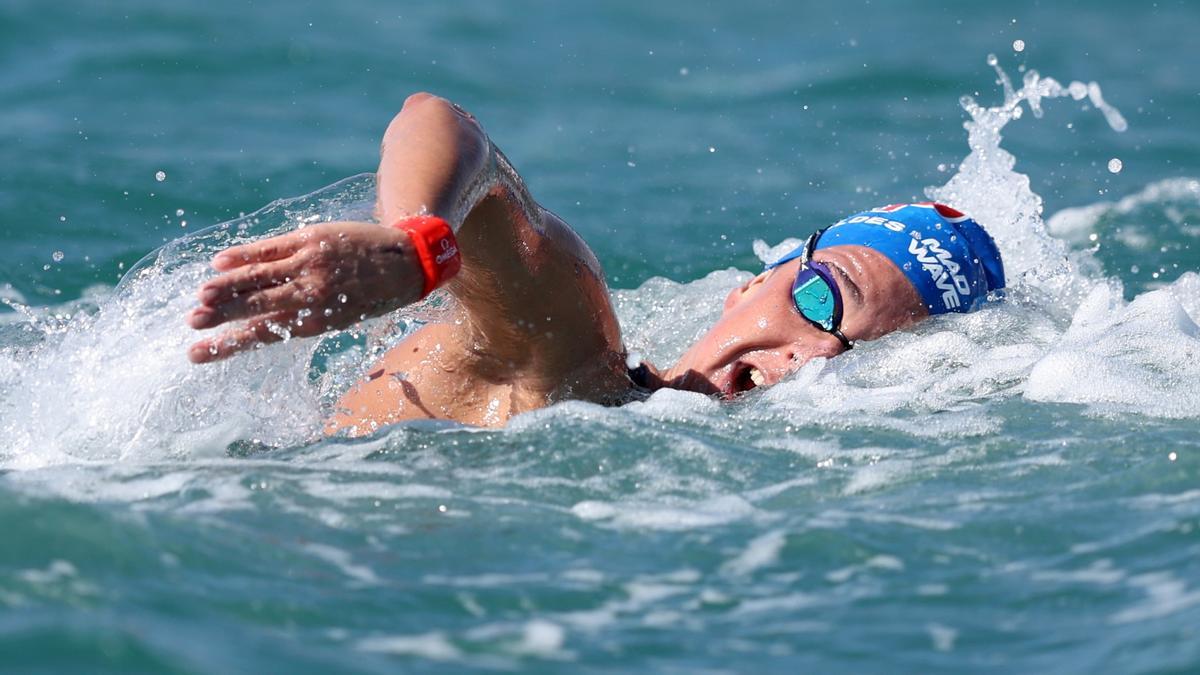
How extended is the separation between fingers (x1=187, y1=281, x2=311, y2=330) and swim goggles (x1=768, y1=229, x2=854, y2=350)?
204 centimetres

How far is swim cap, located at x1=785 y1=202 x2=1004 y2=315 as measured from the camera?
464 cm

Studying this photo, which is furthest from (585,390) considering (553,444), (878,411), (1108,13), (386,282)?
(1108,13)

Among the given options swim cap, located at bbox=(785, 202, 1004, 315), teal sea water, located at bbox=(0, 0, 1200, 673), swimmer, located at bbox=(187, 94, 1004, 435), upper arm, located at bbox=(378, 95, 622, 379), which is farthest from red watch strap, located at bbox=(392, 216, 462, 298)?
swim cap, located at bbox=(785, 202, 1004, 315)

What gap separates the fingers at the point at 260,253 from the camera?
2.85 metres

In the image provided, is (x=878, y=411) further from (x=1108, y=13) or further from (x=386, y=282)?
(x=1108, y=13)

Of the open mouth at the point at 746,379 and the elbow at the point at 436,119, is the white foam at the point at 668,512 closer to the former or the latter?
the elbow at the point at 436,119

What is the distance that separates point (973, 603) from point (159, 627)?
1496 mm

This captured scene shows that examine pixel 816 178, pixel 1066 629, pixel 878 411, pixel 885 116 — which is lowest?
pixel 1066 629

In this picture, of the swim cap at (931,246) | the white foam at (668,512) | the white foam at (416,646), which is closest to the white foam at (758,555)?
the white foam at (668,512)

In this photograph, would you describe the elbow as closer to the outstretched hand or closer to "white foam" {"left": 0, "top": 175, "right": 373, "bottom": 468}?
"white foam" {"left": 0, "top": 175, "right": 373, "bottom": 468}

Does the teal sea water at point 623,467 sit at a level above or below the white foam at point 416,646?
above

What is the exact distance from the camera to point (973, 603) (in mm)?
2836

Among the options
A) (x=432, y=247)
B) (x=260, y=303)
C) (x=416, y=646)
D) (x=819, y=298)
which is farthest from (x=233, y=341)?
(x=819, y=298)

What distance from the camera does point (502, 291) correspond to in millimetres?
3869
